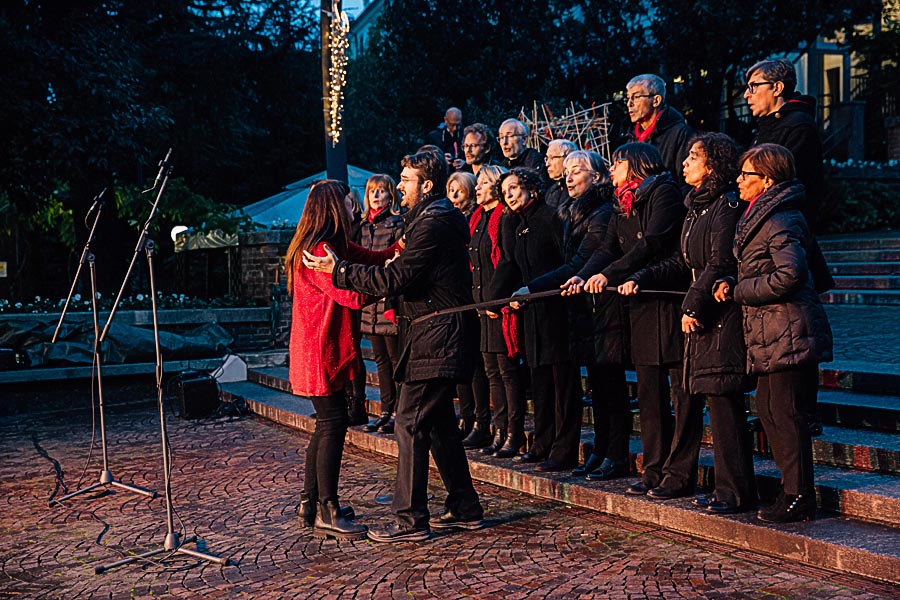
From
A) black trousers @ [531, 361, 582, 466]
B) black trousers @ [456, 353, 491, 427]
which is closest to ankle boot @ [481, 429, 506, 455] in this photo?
black trousers @ [456, 353, 491, 427]

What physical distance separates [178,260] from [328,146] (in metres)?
9.77

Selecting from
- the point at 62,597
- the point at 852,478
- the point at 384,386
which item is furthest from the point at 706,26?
the point at 62,597

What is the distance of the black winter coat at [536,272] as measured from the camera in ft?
22.3

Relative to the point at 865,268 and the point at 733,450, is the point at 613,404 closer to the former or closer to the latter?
the point at 733,450

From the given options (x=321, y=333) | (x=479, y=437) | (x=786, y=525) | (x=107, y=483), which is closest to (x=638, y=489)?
(x=786, y=525)

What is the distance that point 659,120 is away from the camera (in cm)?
689

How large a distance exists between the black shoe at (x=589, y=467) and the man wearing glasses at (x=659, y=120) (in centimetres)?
195

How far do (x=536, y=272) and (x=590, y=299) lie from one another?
432 millimetres

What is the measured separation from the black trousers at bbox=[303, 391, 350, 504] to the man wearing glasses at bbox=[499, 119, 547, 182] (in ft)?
10.5

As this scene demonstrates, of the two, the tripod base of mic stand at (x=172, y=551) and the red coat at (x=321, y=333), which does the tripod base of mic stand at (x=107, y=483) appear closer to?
the tripod base of mic stand at (x=172, y=551)

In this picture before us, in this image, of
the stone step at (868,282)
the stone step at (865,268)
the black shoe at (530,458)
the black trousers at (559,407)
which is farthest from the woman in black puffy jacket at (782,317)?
the stone step at (865,268)

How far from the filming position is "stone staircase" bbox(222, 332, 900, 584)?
4930 mm

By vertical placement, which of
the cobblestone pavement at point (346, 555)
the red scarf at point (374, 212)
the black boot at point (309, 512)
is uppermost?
the red scarf at point (374, 212)

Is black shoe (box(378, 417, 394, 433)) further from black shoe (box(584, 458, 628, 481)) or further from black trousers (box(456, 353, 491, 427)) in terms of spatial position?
black shoe (box(584, 458, 628, 481))
